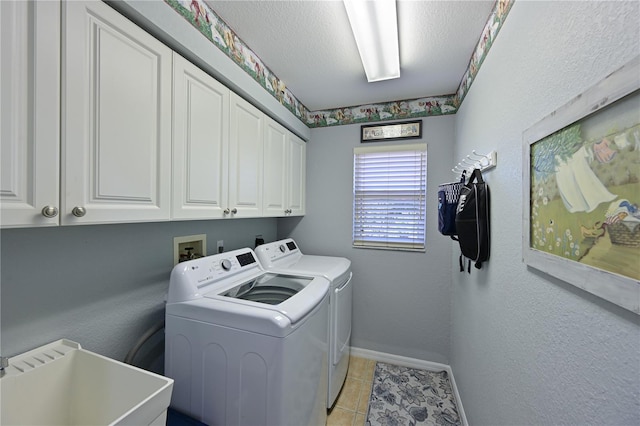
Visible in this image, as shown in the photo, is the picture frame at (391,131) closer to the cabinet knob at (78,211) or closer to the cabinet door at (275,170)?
the cabinet door at (275,170)

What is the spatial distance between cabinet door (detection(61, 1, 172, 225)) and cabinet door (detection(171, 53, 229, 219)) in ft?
0.17

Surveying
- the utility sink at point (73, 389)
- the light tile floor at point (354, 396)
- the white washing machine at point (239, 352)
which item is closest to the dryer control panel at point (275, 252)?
the white washing machine at point (239, 352)

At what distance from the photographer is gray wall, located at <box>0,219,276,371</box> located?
0.89m

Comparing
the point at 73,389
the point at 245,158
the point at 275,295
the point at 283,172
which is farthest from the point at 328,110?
the point at 73,389

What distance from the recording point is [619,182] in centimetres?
53

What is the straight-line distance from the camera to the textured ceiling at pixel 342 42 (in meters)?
1.32

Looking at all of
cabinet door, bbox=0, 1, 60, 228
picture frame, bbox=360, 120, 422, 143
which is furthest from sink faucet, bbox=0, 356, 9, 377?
picture frame, bbox=360, 120, 422, 143

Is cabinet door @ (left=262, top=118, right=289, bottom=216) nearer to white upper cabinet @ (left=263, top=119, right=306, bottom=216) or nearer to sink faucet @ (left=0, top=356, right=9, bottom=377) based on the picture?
white upper cabinet @ (left=263, top=119, right=306, bottom=216)

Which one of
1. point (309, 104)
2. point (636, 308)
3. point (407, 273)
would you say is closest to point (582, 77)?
point (636, 308)

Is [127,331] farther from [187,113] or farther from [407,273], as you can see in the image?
[407,273]

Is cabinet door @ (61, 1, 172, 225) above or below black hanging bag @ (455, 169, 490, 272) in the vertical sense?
above

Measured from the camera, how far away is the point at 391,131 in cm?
243

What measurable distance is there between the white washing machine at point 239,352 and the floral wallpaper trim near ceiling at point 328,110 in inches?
51.8

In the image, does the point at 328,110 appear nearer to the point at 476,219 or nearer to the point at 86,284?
the point at 476,219
